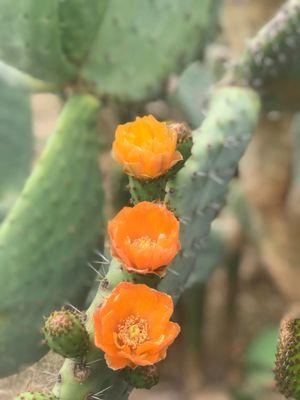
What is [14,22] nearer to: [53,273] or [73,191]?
[73,191]

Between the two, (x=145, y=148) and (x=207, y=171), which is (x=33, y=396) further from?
(x=207, y=171)

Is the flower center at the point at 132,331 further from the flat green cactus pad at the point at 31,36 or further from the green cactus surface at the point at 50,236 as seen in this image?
the flat green cactus pad at the point at 31,36

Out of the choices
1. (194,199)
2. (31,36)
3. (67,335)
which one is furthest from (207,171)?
(67,335)

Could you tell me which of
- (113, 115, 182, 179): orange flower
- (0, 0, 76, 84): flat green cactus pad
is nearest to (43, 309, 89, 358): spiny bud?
(113, 115, 182, 179): orange flower

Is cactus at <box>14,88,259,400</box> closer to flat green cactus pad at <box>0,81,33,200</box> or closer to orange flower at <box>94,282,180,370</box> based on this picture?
orange flower at <box>94,282,180,370</box>

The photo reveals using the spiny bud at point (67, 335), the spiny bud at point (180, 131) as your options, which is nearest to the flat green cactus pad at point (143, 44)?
the spiny bud at point (180, 131)
